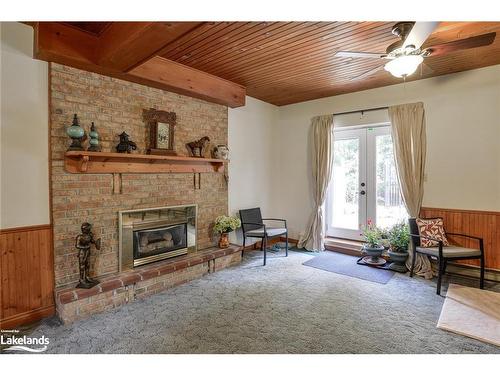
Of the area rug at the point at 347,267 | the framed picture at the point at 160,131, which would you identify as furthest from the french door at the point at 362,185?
the framed picture at the point at 160,131

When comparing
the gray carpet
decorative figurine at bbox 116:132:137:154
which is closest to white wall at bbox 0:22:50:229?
decorative figurine at bbox 116:132:137:154

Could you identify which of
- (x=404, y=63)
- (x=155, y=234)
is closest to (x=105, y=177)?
(x=155, y=234)

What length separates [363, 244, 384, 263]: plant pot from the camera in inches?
155

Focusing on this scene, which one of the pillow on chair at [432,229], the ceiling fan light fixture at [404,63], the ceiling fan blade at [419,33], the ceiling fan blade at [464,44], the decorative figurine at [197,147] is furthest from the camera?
the decorative figurine at [197,147]

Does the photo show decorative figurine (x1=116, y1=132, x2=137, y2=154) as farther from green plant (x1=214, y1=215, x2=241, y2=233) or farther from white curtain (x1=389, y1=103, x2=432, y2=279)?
white curtain (x1=389, y1=103, x2=432, y2=279)

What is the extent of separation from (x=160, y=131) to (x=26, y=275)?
2.05 m

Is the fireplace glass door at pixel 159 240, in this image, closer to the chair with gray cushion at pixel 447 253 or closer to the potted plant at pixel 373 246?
the potted plant at pixel 373 246

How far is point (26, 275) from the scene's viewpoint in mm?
2477

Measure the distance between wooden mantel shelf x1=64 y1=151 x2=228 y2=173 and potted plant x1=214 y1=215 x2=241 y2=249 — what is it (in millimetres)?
782

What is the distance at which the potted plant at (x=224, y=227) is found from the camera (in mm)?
4027

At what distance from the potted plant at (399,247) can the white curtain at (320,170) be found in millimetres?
1189

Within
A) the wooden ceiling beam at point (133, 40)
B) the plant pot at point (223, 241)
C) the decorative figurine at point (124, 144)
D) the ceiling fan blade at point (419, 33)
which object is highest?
the wooden ceiling beam at point (133, 40)
